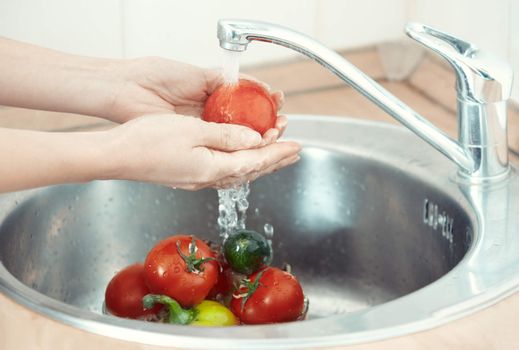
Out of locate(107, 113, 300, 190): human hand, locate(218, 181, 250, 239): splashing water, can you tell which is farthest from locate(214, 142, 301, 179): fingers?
locate(218, 181, 250, 239): splashing water

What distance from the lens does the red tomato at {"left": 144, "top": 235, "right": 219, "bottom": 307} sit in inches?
44.4

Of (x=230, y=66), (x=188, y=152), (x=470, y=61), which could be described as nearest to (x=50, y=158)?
(x=188, y=152)

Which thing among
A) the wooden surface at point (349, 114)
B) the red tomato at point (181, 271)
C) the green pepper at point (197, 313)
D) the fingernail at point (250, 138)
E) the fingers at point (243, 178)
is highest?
the fingernail at point (250, 138)

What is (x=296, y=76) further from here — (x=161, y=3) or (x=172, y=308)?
(x=172, y=308)

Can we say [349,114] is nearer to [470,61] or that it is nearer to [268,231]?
[268,231]

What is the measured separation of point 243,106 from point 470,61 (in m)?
0.26

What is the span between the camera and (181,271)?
1.13m

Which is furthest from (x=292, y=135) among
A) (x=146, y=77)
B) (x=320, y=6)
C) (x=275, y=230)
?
(x=320, y=6)

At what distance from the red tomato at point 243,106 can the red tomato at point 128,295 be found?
206 millimetres

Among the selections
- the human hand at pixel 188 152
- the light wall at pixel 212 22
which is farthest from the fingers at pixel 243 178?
the light wall at pixel 212 22

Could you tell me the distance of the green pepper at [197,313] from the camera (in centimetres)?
110

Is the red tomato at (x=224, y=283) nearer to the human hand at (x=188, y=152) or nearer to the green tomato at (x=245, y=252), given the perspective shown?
the green tomato at (x=245, y=252)

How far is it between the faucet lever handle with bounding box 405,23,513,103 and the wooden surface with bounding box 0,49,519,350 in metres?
0.24

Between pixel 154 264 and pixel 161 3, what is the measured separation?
0.58 metres
